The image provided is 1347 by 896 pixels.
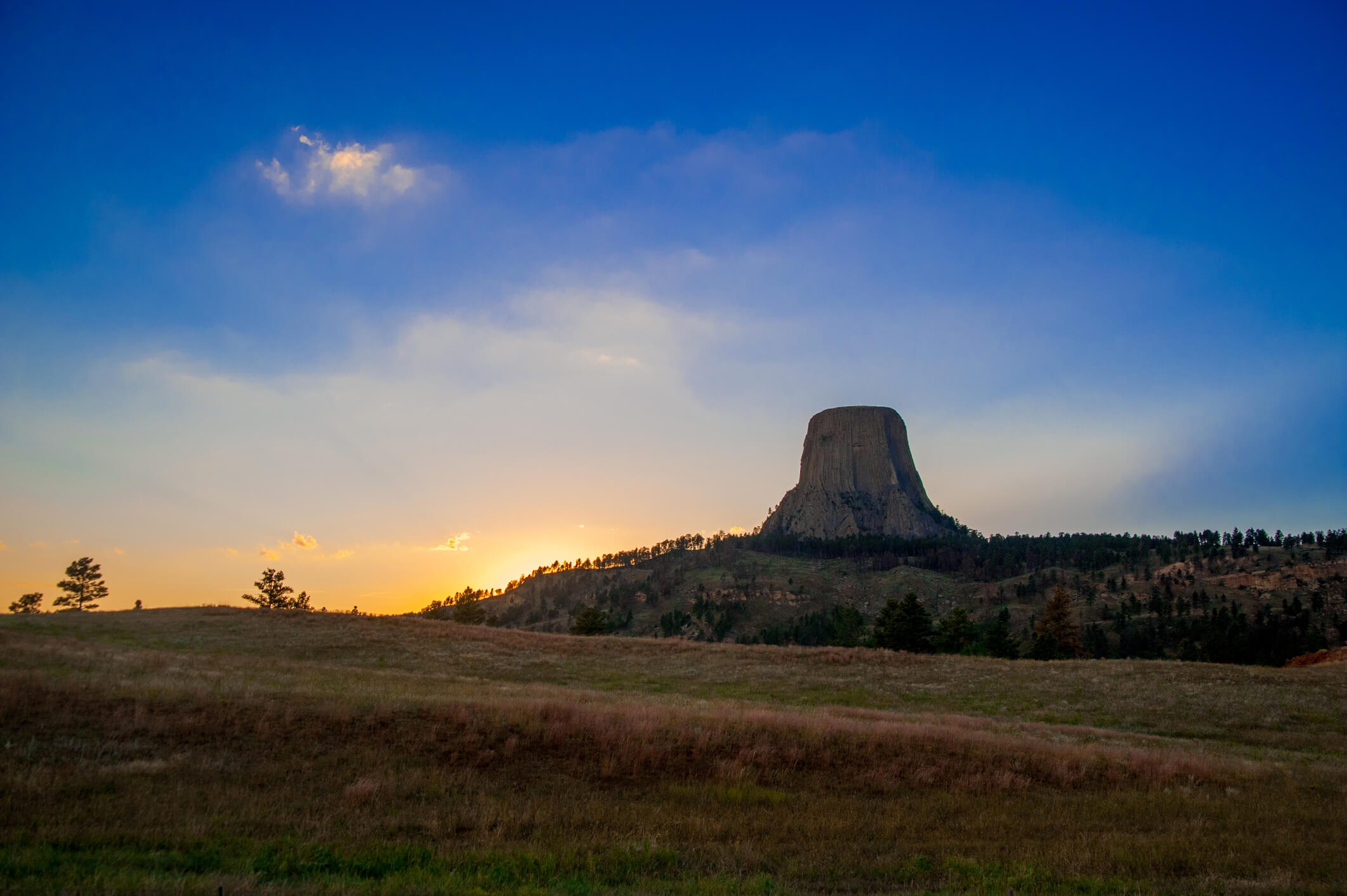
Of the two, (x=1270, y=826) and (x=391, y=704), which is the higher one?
(x=391, y=704)

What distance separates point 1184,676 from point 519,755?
39.1 metres

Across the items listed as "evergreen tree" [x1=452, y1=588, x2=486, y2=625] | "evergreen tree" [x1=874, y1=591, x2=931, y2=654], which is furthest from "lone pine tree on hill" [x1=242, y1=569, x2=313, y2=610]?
"evergreen tree" [x1=874, y1=591, x2=931, y2=654]

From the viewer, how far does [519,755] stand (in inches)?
523

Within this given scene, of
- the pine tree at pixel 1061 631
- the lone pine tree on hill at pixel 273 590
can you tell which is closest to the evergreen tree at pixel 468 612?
the lone pine tree on hill at pixel 273 590

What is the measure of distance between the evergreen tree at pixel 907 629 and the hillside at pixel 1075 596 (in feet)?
50.9

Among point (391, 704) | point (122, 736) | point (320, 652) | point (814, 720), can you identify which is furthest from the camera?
point (320, 652)

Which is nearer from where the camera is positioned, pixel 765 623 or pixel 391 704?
pixel 391 704

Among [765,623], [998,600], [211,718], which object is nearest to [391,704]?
[211,718]

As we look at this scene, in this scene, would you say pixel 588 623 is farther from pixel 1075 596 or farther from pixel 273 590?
pixel 1075 596

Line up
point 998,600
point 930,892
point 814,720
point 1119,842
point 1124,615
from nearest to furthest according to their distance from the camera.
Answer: point 930,892 → point 1119,842 → point 814,720 → point 1124,615 → point 998,600

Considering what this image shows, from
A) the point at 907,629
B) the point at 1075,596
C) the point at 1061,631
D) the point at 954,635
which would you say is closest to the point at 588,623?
the point at 907,629

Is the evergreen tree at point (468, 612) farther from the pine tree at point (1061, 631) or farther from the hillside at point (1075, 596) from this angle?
the pine tree at point (1061, 631)

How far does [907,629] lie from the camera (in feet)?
202

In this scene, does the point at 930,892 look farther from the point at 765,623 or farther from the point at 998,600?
the point at 998,600
